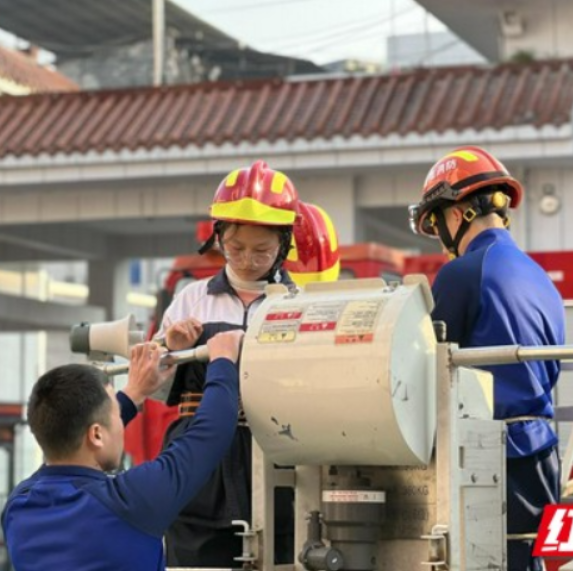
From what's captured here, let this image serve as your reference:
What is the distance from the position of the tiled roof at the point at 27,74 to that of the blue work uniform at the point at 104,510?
22.0 m

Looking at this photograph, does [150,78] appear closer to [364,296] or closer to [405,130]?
[405,130]

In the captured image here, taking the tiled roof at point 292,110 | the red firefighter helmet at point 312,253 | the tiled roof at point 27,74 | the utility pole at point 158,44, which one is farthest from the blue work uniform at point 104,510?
the tiled roof at point 27,74

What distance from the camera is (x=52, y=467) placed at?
3.86 meters

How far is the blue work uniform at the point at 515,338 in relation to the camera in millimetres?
4480

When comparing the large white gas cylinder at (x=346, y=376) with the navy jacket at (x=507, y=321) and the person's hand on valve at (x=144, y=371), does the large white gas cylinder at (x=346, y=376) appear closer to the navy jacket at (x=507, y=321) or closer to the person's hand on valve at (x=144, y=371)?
the person's hand on valve at (x=144, y=371)

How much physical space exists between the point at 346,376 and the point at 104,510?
0.63 metres

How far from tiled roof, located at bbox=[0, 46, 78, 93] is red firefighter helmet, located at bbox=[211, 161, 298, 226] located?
20662 millimetres

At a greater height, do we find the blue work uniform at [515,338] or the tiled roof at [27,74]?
the tiled roof at [27,74]

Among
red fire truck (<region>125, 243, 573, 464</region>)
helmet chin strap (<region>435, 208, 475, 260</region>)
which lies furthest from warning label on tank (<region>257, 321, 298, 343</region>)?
red fire truck (<region>125, 243, 573, 464</region>)

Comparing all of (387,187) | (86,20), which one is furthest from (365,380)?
(86,20)

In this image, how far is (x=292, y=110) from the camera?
15.5 metres

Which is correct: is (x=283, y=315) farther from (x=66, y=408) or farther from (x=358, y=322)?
(x=66, y=408)

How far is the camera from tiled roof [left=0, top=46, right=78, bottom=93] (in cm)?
2592

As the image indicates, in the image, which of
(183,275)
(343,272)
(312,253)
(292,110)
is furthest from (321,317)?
(292,110)
